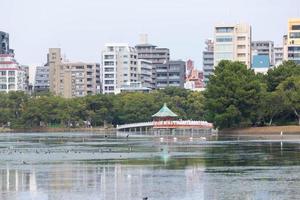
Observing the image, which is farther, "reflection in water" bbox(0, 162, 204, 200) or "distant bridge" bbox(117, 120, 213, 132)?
"distant bridge" bbox(117, 120, 213, 132)

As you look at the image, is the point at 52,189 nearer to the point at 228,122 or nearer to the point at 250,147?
the point at 250,147

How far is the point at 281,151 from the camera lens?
76.3 m

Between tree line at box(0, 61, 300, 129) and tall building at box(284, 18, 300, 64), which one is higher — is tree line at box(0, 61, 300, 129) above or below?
below

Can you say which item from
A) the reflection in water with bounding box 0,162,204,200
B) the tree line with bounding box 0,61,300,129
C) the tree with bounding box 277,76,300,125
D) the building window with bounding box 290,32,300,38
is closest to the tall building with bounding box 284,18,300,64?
the building window with bounding box 290,32,300,38

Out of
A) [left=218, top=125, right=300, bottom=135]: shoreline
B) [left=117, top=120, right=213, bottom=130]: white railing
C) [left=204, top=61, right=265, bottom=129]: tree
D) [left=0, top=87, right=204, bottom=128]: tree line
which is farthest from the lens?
[left=0, top=87, right=204, bottom=128]: tree line

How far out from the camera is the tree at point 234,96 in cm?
11669

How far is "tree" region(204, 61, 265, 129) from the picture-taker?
11669cm

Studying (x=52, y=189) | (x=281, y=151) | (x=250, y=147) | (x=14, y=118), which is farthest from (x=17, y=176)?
(x=14, y=118)

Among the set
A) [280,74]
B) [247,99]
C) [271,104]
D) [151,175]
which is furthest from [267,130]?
[151,175]

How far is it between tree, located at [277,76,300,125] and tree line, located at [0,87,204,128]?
43.4m

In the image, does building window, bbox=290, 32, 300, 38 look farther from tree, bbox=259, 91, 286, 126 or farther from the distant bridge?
tree, bbox=259, 91, 286, 126

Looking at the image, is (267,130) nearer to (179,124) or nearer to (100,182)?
(179,124)

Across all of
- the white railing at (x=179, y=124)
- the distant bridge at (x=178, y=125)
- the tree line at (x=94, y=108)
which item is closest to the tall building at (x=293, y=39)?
the tree line at (x=94, y=108)

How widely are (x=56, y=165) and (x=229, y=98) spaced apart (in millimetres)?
57388
